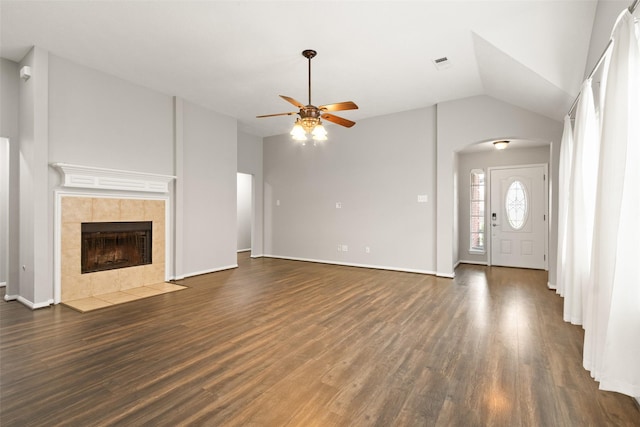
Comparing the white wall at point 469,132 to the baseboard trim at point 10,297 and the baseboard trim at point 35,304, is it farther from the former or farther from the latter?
the baseboard trim at point 10,297

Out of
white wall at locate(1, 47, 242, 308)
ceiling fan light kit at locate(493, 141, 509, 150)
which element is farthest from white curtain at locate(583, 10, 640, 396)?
white wall at locate(1, 47, 242, 308)

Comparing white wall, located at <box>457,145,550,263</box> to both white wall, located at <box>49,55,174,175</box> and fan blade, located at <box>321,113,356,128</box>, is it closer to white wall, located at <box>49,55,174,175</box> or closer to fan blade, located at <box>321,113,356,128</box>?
fan blade, located at <box>321,113,356,128</box>

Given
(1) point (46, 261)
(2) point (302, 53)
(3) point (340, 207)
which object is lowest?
(1) point (46, 261)

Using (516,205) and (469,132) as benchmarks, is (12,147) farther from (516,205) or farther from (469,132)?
(516,205)

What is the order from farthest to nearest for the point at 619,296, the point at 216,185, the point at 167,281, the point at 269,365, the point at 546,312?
1. the point at 216,185
2. the point at 167,281
3. the point at 546,312
4. the point at 269,365
5. the point at 619,296

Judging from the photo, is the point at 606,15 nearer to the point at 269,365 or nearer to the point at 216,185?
the point at 269,365

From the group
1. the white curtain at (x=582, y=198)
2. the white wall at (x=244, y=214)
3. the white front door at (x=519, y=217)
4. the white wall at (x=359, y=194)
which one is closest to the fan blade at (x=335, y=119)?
the white curtain at (x=582, y=198)

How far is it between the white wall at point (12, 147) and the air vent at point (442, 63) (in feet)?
19.5

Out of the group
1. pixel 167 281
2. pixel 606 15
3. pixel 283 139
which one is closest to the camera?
pixel 606 15

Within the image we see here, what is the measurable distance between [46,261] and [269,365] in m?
3.63

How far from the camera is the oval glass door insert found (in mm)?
6914

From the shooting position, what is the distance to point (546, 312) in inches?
152

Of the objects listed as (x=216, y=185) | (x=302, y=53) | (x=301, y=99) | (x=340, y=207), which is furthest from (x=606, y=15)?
(x=216, y=185)

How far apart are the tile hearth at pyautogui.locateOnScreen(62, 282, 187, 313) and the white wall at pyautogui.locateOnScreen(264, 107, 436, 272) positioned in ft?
11.6
